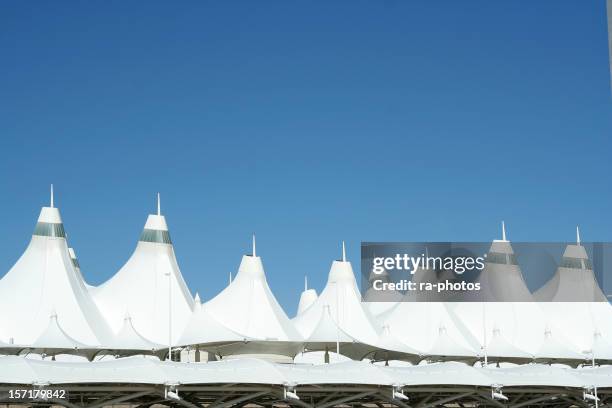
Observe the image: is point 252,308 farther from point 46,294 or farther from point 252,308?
point 46,294

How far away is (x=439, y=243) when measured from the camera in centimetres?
4516

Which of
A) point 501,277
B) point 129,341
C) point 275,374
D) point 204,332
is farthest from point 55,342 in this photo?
point 501,277

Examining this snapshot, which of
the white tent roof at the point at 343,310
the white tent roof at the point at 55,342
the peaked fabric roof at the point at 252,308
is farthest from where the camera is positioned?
the white tent roof at the point at 343,310

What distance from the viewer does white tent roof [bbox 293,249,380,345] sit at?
71312 millimetres

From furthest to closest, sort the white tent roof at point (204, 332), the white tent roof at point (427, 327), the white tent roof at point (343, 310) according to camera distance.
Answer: the white tent roof at point (427, 327), the white tent roof at point (343, 310), the white tent roof at point (204, 332)

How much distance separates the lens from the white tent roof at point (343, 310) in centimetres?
7131

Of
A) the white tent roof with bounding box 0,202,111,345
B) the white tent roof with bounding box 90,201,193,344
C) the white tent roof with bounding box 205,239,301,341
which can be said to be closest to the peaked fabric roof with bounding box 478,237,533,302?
the white tent roof with bounding box 205,239,301,341

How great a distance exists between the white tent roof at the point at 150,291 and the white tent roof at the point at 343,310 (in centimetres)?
886

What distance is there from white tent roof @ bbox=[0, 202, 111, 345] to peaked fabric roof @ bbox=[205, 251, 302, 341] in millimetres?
7532

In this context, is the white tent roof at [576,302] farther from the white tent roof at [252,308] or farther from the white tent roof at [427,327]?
the white tent roof at [252,308]

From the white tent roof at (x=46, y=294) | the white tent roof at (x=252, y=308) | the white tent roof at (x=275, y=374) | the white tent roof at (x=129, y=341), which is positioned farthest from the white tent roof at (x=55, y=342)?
the white tent roof at (x=275, y=374)

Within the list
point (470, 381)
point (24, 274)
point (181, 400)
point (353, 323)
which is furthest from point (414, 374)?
point (24, 274)

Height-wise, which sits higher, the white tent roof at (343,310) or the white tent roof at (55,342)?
the white tent roof at (343,310)

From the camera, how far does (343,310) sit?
240ft
